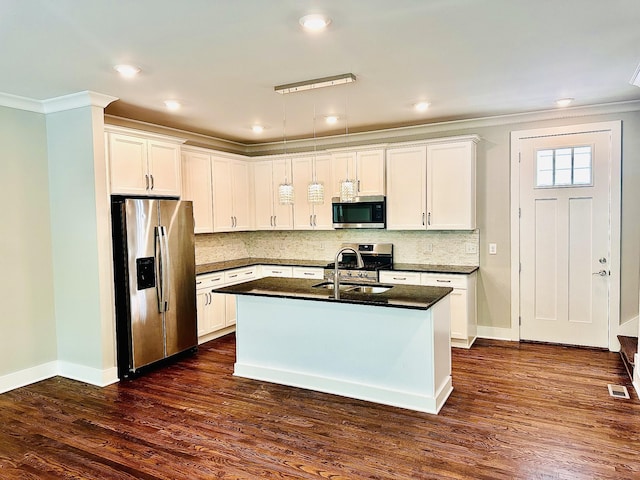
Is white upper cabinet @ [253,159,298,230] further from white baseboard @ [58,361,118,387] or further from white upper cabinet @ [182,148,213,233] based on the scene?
white baseboard @ [58,361,118,387]

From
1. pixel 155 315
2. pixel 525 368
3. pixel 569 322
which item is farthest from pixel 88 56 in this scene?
pixel 569 322

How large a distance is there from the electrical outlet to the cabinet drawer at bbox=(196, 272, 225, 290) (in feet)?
9.87

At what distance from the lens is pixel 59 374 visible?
14.1 feet

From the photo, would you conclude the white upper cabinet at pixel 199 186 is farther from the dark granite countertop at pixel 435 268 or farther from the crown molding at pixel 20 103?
the dark granite countertop at pixel 435 268

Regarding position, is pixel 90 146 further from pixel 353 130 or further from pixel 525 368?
pixel 525 368

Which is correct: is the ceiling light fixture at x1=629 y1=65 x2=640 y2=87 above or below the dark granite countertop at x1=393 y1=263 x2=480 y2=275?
above

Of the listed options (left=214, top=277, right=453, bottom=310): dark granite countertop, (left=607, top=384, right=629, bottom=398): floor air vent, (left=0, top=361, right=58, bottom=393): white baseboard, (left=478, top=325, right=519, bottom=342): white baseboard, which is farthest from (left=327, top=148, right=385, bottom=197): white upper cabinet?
(left=0, top=361, right=58, bottom=393): white baseboard

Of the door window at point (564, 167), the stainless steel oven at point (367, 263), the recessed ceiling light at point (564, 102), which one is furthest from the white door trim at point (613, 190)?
the stainless steel oven at point (367, 263)

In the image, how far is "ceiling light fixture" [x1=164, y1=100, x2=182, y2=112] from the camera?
13.5ft

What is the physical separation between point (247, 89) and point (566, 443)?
139 inches

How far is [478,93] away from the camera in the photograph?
13.3 feet

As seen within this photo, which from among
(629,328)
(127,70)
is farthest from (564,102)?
(127,70)

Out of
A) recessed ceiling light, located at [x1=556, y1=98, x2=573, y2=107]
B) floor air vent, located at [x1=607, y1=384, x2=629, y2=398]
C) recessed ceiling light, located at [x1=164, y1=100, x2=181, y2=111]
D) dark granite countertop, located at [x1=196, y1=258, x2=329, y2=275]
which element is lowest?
floor air vent, located at [x1=607, y1=384, x2=629, y2=398]

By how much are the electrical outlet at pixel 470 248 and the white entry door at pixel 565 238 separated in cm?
50
